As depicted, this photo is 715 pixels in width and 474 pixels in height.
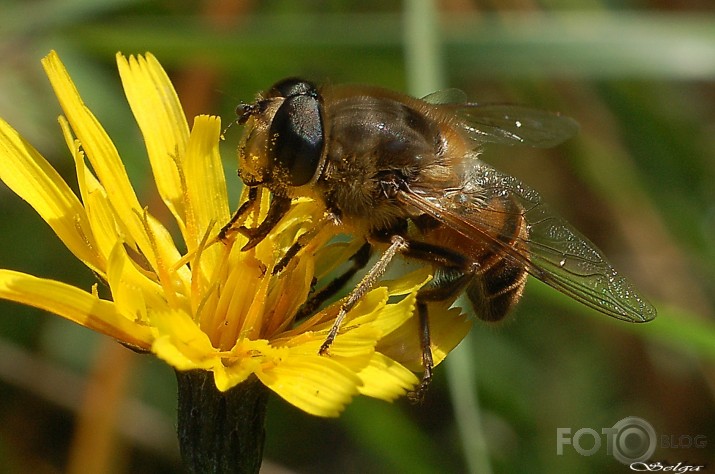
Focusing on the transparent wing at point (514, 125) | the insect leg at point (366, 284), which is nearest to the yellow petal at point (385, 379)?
the insect leg at point (366, 284)

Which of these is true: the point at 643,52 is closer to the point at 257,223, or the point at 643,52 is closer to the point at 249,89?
the point at 249,89

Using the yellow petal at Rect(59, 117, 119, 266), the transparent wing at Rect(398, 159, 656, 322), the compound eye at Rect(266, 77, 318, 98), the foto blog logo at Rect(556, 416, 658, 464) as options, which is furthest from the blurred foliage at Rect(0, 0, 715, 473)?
the yellow petal at Rect(59, 117, 119, 266)

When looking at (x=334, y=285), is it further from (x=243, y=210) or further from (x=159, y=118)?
(x=159, y=118)

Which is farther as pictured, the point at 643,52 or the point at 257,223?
the point at 643,52

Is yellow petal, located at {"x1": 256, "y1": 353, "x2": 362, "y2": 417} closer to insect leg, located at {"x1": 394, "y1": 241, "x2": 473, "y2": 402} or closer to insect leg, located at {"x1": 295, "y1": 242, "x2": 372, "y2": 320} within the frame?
insect leg, located at {"x1": 295, "y1": 242, "x2": 372, "y2": 320}

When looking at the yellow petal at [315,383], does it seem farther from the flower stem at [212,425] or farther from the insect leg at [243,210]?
the insect leg at [243,210]

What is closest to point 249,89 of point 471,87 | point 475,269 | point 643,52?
point 471,87

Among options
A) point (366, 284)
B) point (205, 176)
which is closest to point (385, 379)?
point (366, 284)
